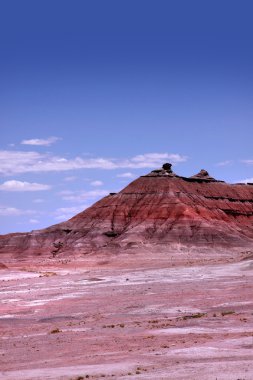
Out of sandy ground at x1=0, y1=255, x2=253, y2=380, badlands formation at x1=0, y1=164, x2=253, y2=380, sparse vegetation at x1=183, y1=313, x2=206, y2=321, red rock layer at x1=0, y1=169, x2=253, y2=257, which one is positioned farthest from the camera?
red rock layer at x1=0, y1=169, x2=253, y2=257

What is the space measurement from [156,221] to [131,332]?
102 meters

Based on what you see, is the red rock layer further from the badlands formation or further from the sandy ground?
the sandy ground

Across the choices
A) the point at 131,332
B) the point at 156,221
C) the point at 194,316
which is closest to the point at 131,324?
the point at 131,332

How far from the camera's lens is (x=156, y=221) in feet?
420

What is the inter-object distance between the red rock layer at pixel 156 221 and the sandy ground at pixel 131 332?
69179 mm

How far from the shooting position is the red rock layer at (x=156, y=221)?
120 meters

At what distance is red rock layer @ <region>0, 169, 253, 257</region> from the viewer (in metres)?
120

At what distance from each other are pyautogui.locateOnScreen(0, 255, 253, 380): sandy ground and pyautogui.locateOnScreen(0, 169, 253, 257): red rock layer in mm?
69179

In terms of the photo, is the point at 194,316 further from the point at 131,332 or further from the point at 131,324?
the point at 131,332

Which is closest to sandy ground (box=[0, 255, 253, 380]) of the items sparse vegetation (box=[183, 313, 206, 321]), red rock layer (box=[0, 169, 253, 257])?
sparse vegetation (box=[183, 313, 206, 321])

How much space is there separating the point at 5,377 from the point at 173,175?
125601 millimetres

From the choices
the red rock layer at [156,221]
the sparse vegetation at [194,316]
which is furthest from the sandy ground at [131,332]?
the red rock layer at [156,221]

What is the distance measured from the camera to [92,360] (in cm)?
2016

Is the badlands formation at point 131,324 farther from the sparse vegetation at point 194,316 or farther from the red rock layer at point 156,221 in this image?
the red rock layer at point 156,221
